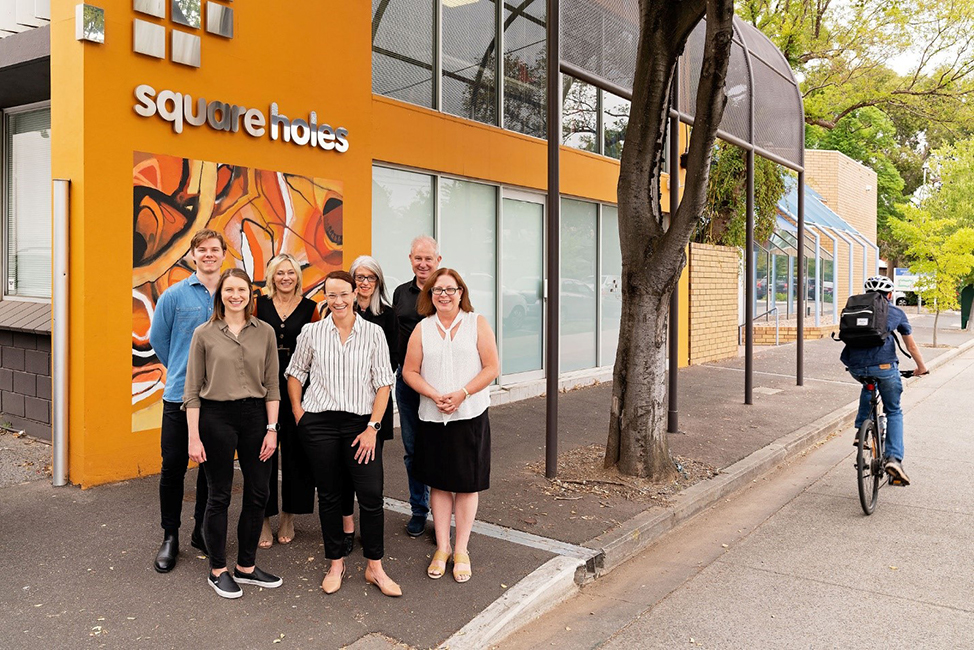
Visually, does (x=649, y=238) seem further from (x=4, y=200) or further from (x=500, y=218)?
(x=4, y=200)

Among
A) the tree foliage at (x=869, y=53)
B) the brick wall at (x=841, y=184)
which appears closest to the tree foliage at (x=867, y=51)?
the tree foliage at (x=869, y=53)

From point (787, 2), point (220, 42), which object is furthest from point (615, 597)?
point (787, 2)

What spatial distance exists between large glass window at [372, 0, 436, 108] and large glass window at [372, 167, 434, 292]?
36.3 inches

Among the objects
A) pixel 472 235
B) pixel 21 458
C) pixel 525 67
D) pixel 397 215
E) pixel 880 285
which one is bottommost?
pixel 21 458

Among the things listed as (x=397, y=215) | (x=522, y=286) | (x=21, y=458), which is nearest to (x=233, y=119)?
(x=397, y=215)

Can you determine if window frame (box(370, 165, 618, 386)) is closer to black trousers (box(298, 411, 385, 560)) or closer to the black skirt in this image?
the black skirt

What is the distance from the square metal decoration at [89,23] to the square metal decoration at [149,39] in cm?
26

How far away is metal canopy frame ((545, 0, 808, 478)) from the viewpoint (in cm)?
660

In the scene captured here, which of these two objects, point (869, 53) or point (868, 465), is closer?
point (868, 465)

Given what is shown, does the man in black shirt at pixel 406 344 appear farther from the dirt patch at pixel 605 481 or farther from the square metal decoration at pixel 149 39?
the square metal decoration at pixel 149 39

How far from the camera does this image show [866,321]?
6.39 meters

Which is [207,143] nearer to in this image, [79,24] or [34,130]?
[79,24]

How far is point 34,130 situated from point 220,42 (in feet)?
8.06

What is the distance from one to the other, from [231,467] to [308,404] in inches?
20.4
